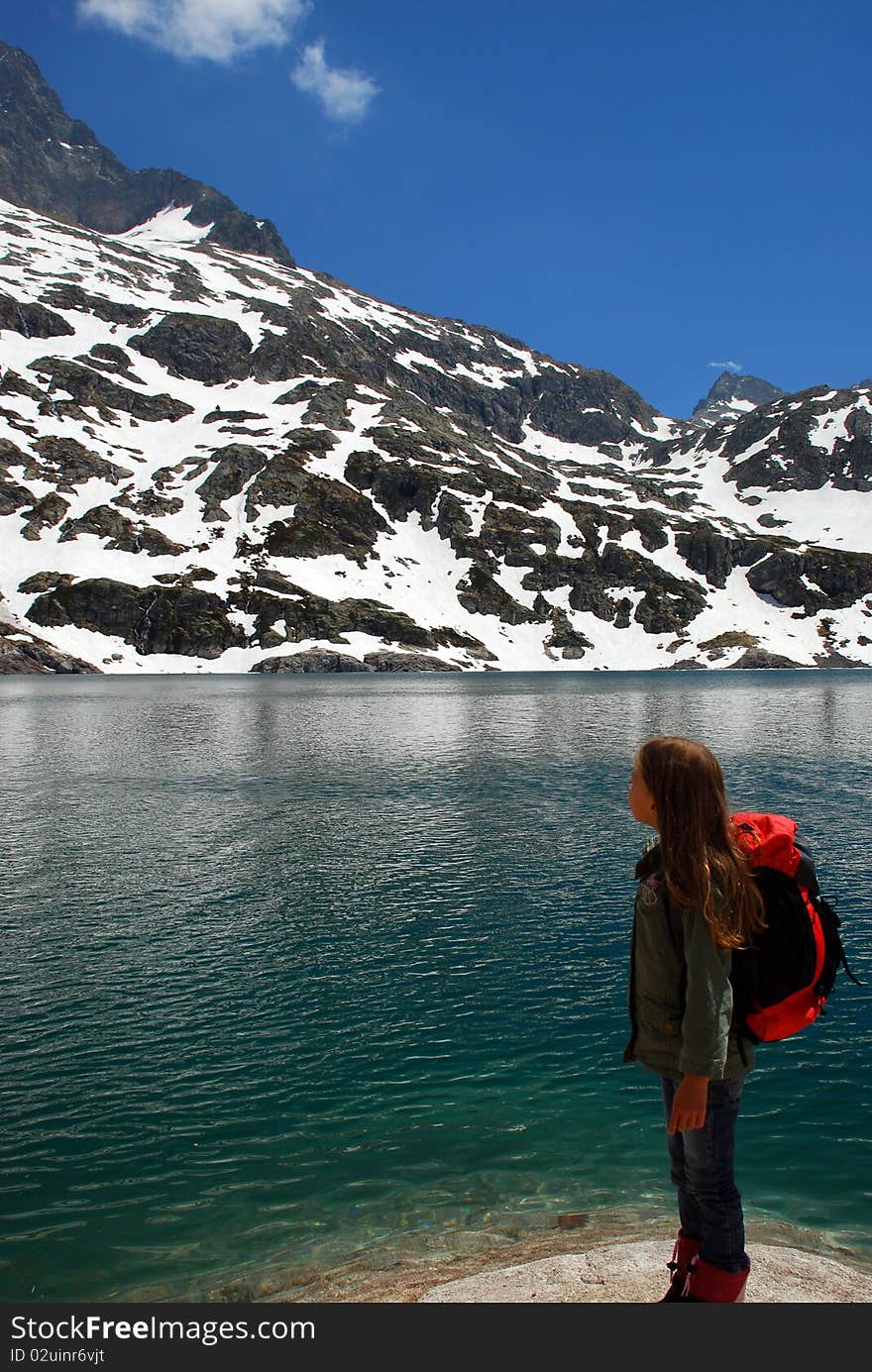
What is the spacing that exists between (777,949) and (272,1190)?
8.68 metres

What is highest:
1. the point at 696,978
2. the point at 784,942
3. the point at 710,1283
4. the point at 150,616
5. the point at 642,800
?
the point at 150,616

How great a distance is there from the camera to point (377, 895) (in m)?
26.0

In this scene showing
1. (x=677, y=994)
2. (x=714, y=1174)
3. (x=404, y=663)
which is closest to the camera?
(x=677, y=994)

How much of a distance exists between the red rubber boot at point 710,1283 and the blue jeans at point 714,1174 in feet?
0.21

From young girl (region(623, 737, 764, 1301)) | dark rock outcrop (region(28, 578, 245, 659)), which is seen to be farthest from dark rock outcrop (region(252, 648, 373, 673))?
young girl (region(623, 737, 764, 1301))

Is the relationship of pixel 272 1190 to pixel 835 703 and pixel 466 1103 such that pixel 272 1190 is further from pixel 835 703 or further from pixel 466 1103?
pixel 835 703

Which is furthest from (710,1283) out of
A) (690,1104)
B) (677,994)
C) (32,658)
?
(32,658)

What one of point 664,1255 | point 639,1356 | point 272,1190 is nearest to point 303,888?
point 272,1190

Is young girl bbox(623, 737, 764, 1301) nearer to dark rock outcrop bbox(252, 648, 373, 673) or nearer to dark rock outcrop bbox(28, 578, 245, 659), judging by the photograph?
dark rock outcrop bbox(252, 648, 373, 673)

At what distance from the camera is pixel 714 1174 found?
6.89 meters

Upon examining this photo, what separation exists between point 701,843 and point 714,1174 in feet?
9.24

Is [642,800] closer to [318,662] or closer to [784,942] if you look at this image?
[784,942]

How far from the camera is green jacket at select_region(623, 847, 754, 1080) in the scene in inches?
252

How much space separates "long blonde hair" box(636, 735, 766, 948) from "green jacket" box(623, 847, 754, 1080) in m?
0.17
